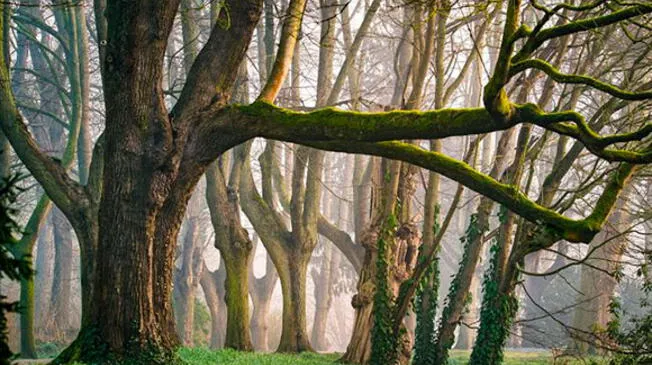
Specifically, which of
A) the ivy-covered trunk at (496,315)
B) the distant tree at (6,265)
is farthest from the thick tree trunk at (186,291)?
the distant tree at (6,265)

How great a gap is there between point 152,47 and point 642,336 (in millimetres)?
8717

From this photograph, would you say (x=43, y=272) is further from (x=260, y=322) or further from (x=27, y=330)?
(x=27, y=330)

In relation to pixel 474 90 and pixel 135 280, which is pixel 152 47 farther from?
pixel 474 90

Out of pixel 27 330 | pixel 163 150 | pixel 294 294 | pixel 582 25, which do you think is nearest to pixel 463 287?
pixel 294 294

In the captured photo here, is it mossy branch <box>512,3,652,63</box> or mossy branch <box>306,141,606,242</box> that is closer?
mossy branch <box>512,3,652,63</box>

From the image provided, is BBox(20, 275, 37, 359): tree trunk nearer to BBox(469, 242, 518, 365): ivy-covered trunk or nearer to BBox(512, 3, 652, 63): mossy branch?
BBox(469, 242, 518, 365): ivy-covered trunk

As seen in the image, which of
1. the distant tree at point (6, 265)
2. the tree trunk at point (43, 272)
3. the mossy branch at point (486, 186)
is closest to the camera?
the distant tree at point (6, 265)

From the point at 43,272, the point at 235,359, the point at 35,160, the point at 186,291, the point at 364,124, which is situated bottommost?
the point at 235,359

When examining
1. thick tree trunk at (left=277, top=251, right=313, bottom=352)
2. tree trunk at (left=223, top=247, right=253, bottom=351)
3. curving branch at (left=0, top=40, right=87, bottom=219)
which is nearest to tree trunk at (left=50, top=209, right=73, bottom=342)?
thick tree trunk at (left=277, top=251, right=313, bottom=352)

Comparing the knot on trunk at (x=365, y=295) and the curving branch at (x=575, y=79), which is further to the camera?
the knot on trunk at (x=365, y=295)

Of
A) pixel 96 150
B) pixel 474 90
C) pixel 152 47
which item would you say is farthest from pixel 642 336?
pixel 474 90

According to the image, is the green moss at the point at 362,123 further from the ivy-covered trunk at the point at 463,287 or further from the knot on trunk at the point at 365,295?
the knot on trunk at the point at 365,295

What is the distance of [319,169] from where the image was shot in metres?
20.8

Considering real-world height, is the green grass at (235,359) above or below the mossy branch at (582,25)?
below
